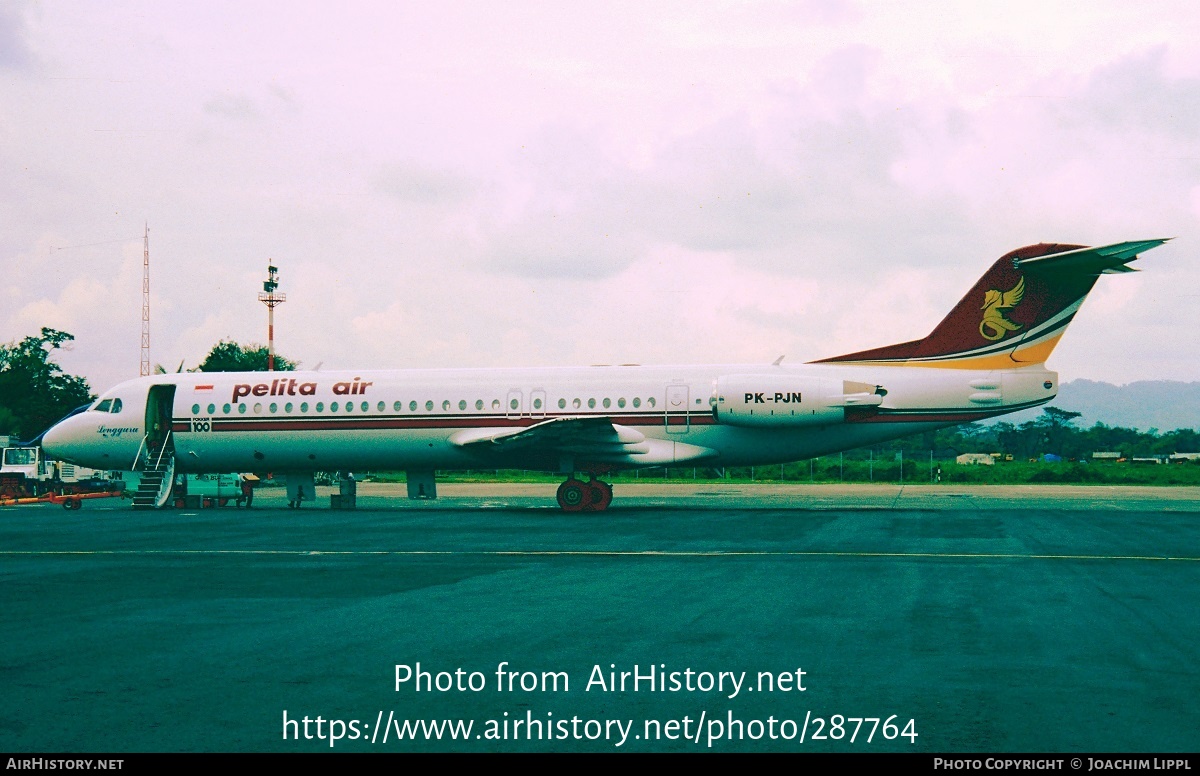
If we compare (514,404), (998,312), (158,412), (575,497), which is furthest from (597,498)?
(158,412)

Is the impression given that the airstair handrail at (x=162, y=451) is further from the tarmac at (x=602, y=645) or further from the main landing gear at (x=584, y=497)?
the tarmac at (x=602, y=645)

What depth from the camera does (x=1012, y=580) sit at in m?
13.5

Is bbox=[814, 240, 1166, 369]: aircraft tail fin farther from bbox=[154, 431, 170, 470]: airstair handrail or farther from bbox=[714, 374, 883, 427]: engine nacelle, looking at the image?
bbox=[154, 431, 170, 470]: airstair handrail

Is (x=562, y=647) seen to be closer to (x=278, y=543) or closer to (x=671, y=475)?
(x=278, y=543)

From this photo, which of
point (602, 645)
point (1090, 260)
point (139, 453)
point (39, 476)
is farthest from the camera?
point (39, 476)

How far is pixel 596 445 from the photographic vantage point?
28.5 metres

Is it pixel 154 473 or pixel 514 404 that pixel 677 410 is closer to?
pixel 514 404

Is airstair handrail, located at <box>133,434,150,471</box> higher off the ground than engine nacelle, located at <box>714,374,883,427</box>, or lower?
lower

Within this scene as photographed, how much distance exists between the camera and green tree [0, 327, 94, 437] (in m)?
70.8

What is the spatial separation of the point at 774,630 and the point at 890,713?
3.04 meters

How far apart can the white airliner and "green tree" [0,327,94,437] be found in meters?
41.4

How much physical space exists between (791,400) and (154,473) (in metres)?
18.6

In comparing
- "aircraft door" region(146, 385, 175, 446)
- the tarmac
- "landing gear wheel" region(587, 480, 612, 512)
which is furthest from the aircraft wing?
"aircraft door" region(146, 385, 175, 446)

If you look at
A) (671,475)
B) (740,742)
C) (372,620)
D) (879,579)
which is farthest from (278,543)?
(671,475)
